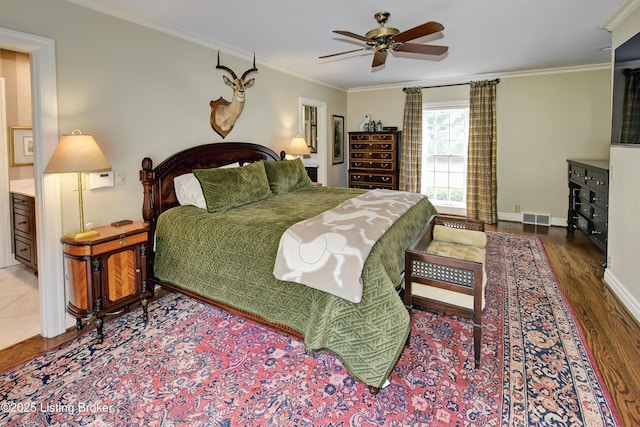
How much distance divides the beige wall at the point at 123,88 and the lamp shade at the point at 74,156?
30cm

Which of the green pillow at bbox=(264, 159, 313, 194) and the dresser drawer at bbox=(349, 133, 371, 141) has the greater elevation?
the dresser drawer at bbox=(349, 133, 371, 141)

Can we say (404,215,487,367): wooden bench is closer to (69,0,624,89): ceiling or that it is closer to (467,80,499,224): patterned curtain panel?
(69,0,624,89): ceiling

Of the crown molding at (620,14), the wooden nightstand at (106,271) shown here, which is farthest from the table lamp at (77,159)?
the crown molding at (620,14)

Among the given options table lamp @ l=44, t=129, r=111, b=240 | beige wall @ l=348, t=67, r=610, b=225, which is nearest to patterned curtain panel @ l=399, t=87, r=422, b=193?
beige wall @ l=348, t=67, r=610, b=225

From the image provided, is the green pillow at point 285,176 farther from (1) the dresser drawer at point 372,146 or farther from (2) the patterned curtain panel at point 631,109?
(2) the patterned curtain panel at point 631,109

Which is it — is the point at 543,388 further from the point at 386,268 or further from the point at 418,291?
the point at 386,268

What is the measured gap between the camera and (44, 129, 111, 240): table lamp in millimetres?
2424

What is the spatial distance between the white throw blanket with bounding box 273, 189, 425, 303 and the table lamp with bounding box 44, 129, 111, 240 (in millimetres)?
1481

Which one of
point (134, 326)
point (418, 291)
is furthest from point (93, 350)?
point (418, 291)

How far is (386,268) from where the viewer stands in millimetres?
2287

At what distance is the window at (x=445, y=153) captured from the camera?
20.9 ft

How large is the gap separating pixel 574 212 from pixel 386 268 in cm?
445

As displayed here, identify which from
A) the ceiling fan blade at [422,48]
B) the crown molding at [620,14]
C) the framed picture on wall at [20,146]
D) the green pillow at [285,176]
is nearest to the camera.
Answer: the crown molding at [620,14]

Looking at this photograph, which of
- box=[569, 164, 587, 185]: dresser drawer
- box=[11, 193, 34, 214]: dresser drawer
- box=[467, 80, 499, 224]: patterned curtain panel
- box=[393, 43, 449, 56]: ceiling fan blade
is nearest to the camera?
box=[393, 43, 449, 56]: ceiling fan blade
